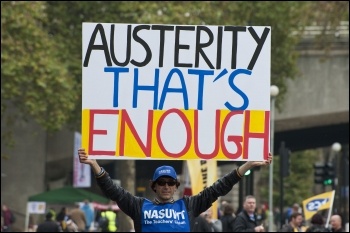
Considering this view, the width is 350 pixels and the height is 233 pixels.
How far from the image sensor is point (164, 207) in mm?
10992

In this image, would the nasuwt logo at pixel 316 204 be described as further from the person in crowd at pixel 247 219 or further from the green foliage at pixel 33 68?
the green foliage at pixel 33 68

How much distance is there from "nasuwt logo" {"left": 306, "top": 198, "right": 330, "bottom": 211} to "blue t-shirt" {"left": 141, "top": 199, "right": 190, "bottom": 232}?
18.0 metres

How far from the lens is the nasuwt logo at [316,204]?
2886 cm

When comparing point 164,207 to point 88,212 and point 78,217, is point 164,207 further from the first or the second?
point 88,212

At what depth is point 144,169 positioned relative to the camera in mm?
60312

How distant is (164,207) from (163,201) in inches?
1.7

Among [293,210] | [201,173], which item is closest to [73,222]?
[201,173]

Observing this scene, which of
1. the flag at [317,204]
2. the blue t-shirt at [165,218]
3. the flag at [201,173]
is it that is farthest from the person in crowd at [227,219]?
the blue t-shirt at [165,218]

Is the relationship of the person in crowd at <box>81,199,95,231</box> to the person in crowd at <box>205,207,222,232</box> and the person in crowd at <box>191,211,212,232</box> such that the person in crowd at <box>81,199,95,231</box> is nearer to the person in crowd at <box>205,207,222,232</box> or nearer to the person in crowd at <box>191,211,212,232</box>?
the person in crowd at <box>205,207,222,232</box>

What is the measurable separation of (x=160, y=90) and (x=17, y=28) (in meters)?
28.9

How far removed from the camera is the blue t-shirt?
36.0 feet

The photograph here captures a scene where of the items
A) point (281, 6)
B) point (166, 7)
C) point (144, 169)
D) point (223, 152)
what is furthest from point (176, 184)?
point (144, 169)

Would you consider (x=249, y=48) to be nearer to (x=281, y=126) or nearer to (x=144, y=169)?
(x=281, y=126)

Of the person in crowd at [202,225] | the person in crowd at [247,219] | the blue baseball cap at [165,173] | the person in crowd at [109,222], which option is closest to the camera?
the blue baseball cap at [165,173]
